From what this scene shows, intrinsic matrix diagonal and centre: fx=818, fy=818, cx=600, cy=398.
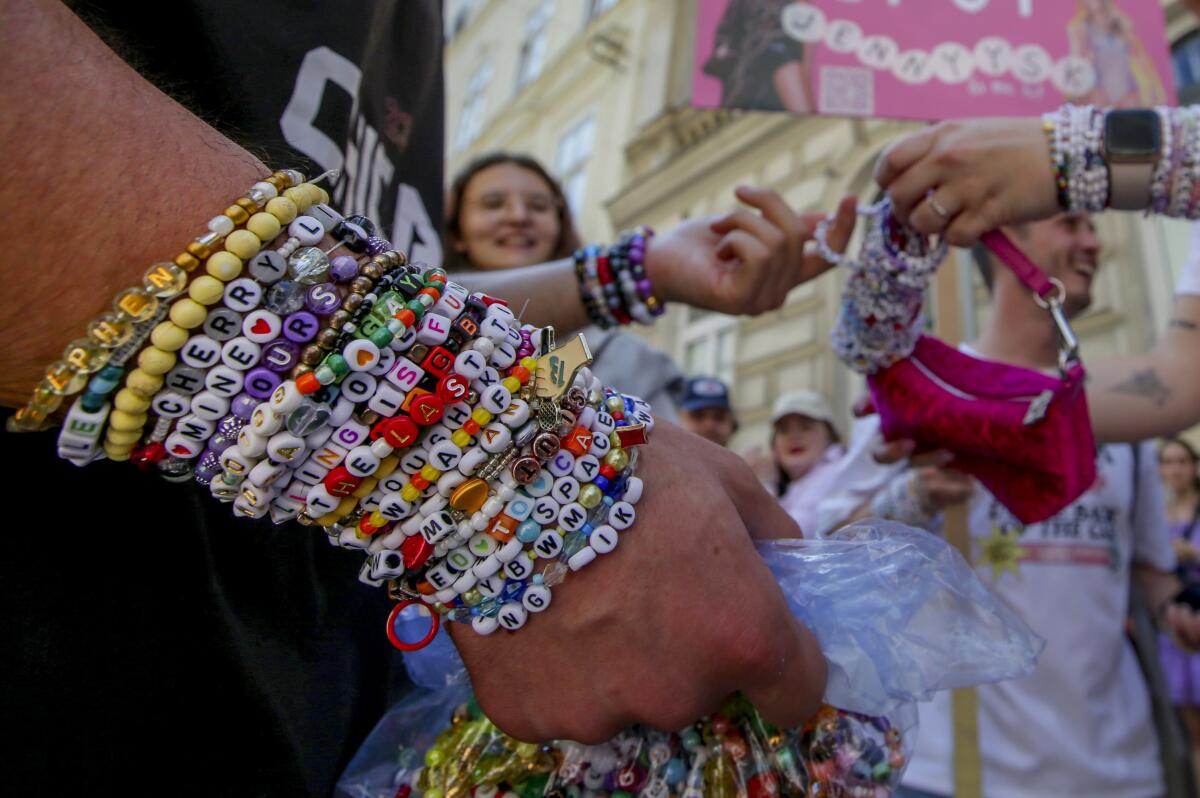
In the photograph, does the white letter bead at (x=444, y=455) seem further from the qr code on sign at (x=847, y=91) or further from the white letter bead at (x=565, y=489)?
the qr code on sign at (x=847, y=91)

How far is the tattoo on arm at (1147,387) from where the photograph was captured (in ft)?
5.43

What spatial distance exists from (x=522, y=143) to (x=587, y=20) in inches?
74.1

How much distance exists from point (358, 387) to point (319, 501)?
0.07m

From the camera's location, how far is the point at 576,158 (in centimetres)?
1027

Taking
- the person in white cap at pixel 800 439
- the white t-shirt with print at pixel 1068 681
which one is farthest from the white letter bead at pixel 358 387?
the person in white cap at pixel 800 439

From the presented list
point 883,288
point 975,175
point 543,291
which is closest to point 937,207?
point 975,175

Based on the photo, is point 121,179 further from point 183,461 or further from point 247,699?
point 247,699

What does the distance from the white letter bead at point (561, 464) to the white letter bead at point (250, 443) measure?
0.18 m

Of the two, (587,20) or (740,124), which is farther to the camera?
(587,20)

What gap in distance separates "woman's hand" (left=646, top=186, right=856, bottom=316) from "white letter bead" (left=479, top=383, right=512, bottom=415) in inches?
29.8

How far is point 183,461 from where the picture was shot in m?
0.50

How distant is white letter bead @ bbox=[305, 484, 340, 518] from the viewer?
1.63 feet

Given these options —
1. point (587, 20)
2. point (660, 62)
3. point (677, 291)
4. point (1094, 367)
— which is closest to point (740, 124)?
point (660, 62)

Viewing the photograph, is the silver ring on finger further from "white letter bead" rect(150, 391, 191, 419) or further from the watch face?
"white letter bead" rect(150, 391, 191, 419)
